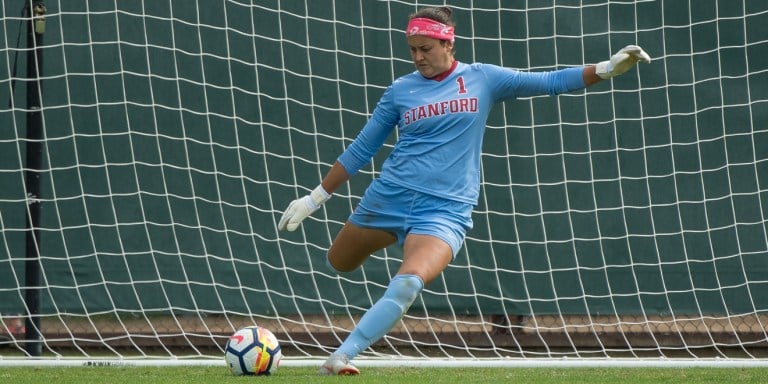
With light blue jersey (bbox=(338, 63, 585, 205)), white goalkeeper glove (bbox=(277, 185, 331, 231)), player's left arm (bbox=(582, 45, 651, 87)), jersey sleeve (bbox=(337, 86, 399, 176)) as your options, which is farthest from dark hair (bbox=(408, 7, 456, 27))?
white goalkeeper glove (bbox=(277, 185, 331, 231))

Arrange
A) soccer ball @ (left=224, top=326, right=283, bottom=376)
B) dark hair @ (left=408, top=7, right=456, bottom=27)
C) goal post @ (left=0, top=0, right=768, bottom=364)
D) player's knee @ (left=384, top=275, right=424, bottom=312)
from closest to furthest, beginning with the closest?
player's knee @ (left=384, top=275, right=424, bottom=312) < dark hair @ (left=408, top=7, right=456, bottom=27) < soccer ball @ (left=224, top=326, right=283, bottom=376) < goal post @ (left=0, top=0, right=768, bottom=364)

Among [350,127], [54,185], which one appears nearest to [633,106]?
[350,127]

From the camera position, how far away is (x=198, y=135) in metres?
8.85

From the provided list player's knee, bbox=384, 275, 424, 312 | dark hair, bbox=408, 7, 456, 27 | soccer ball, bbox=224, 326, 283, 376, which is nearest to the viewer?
player's knee, bbox=384, 275, 424, 312

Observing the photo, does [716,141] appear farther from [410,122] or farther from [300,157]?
[410,122]

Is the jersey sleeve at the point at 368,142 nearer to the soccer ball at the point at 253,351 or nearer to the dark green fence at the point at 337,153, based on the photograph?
the soccer ball at the point at 253,351

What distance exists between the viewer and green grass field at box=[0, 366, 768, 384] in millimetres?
6061

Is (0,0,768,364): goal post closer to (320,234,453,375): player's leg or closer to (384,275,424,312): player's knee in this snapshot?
(320,234,453,375): player's leg

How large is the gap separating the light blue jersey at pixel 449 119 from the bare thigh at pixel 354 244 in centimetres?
30

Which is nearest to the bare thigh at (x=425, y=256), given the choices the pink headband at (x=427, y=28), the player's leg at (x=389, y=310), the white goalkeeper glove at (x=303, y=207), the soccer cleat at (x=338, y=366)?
the player's leg at (x=389, y=310)

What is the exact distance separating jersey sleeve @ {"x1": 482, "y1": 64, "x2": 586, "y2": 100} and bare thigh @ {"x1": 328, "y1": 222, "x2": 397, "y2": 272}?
3.05 feet

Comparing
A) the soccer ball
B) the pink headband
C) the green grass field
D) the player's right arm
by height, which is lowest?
the green grass field

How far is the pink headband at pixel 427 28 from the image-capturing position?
18.8ft

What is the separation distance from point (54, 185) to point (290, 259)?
1.85m
